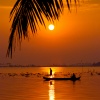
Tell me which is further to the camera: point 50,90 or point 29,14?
point 50,90

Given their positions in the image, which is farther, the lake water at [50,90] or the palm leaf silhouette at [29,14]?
the lake water at [50,90]

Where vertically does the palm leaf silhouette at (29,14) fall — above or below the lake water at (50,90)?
below

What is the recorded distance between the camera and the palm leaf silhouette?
2680 mm

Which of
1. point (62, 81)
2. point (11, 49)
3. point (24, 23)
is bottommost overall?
point (11, 49)

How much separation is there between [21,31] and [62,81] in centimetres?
7277

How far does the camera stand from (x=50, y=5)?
268 cm

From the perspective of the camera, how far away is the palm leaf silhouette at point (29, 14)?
2.68m

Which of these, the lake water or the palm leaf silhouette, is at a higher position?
the lake water

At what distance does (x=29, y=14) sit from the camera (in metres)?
2.72

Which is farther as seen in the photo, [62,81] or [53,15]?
[62,81]

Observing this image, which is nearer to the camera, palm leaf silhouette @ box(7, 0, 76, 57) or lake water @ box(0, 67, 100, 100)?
palm leaf silhouette @ box(7, 0, 76, 57)

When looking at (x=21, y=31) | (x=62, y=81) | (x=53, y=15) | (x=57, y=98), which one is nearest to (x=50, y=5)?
(x=53, y=15)

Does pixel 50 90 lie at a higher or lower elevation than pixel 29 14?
higher

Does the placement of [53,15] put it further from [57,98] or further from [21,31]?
[57,98]
